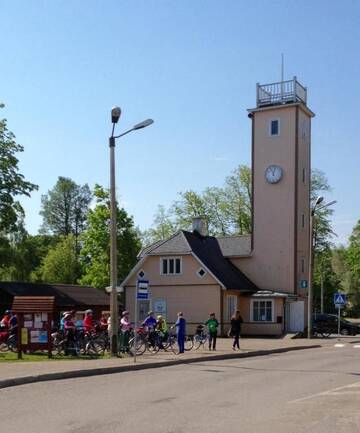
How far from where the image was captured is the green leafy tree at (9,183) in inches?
1670

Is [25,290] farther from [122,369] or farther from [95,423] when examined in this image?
[95,423]

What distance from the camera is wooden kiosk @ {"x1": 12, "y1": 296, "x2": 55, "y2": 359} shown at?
23438 mm

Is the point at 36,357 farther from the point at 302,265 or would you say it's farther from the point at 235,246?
the point at 235,246

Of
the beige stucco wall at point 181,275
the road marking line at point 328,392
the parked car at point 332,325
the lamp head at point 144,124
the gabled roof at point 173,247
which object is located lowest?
the parked car at point 332,325

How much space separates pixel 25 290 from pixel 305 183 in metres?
20.2

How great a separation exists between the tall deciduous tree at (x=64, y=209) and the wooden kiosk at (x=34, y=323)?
6642 cm

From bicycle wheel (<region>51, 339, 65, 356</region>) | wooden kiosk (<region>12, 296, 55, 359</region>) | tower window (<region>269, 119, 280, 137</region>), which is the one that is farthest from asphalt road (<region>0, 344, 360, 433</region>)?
tower window (<region>269, 119, 280, 137</region>)

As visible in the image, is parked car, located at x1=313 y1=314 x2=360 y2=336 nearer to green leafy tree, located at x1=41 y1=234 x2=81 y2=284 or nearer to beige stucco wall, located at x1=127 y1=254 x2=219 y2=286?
beige stucco wall, located at x1=127 y1=254 x2=219 y2=286

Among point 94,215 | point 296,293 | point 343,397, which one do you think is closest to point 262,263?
Result: point 296,293

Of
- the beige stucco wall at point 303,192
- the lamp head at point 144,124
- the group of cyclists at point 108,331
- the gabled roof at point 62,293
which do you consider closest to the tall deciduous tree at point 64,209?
the gabled roof at point 62,293

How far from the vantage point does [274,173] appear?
1817 inches

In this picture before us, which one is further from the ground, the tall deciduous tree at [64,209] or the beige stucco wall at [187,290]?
the tall deciduous tree at [64,209]

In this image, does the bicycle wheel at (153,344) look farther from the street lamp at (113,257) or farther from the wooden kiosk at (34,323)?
the wooden kiosk at (34,323)

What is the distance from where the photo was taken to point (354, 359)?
23984mm
